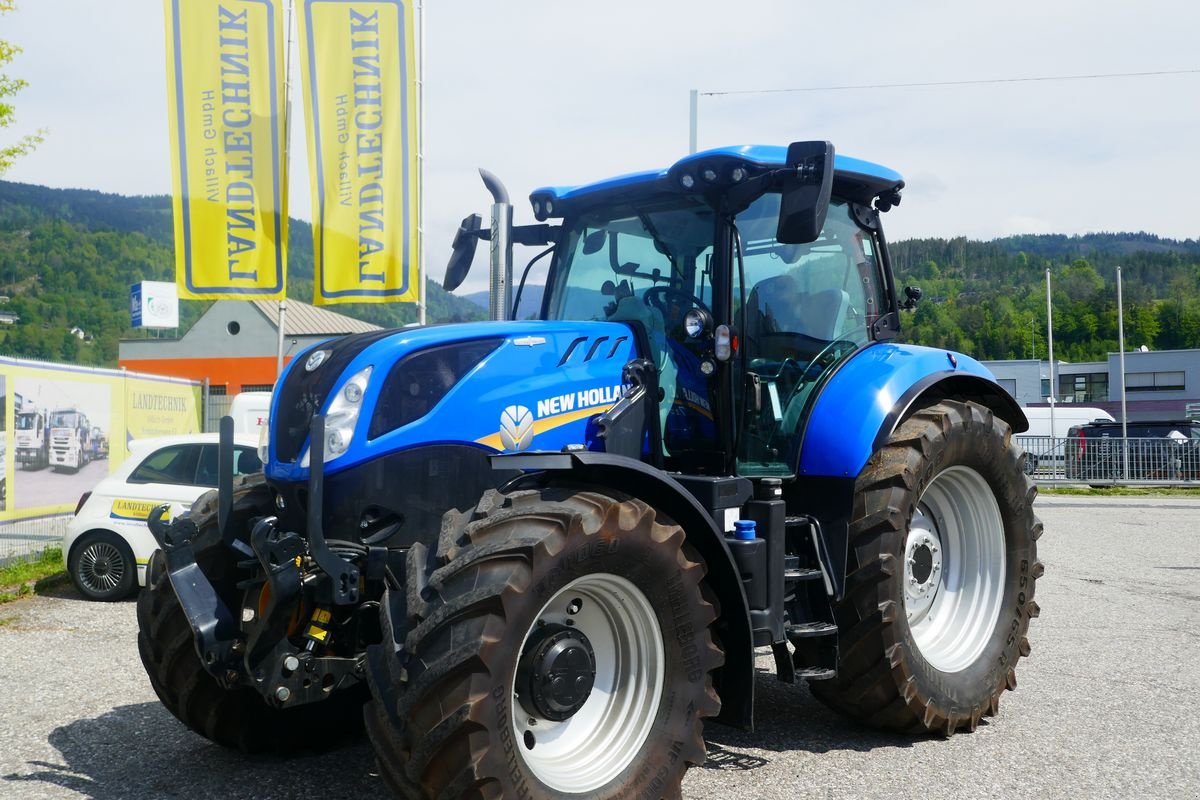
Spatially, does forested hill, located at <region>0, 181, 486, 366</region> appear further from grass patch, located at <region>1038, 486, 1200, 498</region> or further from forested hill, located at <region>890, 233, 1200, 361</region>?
forested hill, located at <region>890, 233, 1200, 361</region>

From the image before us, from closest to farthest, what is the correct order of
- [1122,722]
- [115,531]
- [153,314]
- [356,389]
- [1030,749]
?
[356,389]
[1030,749]
[1122,722]
[115,531]
[153,314]

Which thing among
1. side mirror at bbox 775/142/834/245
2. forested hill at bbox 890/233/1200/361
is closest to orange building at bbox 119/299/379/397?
side mirror at bbox 775/142/834/245

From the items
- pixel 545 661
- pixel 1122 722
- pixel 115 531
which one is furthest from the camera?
pixel 115 531

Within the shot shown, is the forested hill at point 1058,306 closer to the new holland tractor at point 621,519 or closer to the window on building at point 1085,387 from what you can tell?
the window on building at point 1085,387

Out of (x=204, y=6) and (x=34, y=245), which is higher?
(x=34, y=245)

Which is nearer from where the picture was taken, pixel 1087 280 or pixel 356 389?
pixel 356 389

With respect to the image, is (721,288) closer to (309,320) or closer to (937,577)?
(937,577)

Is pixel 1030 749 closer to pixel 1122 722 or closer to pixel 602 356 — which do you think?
pixel 1122 722

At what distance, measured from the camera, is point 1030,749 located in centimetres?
471

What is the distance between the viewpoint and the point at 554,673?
11.6ft

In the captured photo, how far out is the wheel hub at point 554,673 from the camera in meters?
3.51

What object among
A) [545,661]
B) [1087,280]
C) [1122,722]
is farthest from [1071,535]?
[1087,280]

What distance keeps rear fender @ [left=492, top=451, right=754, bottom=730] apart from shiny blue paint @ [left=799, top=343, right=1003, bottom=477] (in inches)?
38.0

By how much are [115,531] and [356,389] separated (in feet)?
21.9
